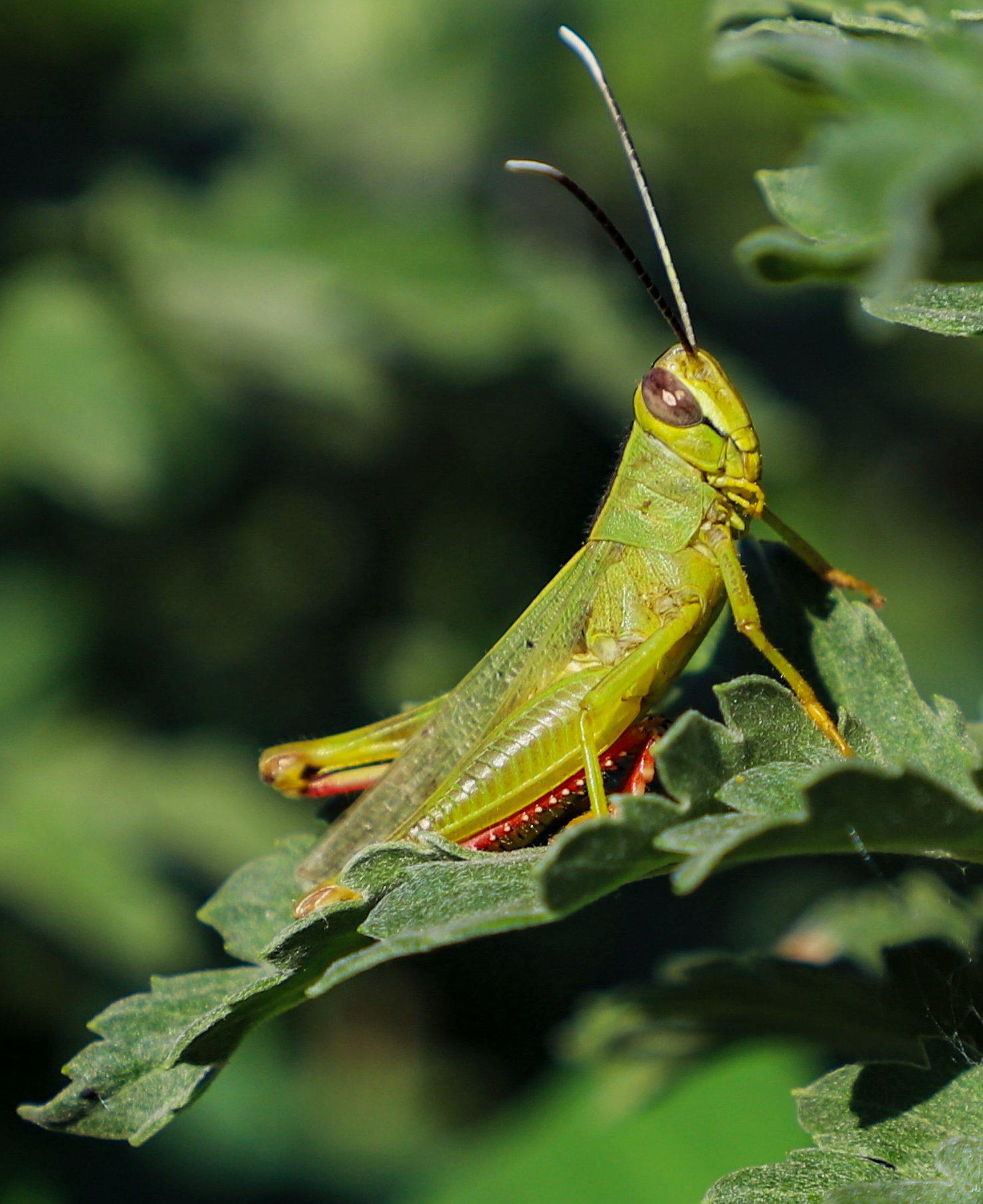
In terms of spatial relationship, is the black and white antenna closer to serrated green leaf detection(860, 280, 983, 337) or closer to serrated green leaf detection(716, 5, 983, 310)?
serrated green leaf detection(860, 280, 983, 337)

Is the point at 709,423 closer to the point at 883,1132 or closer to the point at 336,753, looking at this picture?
the point at 336,753

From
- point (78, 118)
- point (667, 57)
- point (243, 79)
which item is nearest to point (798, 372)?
point (667, 57)

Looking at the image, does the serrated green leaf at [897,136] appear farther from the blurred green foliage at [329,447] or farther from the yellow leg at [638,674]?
the blurred green foliage at [329,447]

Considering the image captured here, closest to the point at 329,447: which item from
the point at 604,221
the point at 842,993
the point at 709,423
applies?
the point at 709,423

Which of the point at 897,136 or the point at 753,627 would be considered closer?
the point at 897,136

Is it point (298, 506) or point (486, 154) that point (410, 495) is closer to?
point (298, 506)
